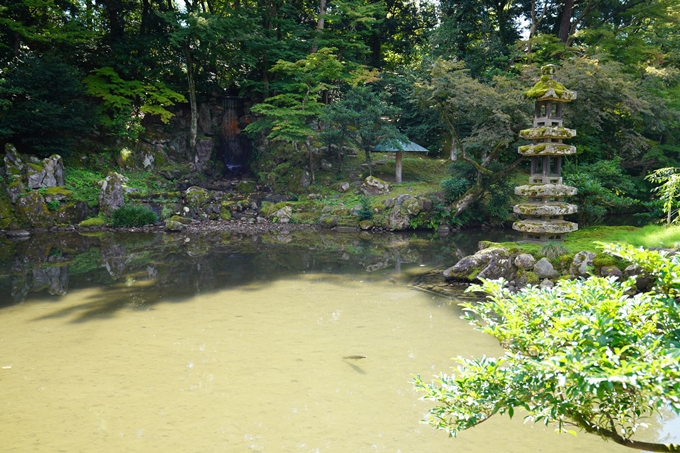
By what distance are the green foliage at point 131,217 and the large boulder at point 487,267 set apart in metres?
11.0

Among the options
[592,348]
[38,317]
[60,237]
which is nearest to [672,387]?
[592,348]

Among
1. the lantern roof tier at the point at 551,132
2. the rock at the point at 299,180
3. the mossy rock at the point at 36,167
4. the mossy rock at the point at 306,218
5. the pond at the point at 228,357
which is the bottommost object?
the pond at the point at 228,357

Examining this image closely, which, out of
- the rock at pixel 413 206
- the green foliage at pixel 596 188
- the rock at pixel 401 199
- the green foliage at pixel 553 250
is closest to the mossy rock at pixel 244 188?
the rock at pixel 401 199

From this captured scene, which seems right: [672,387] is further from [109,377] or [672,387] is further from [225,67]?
[225,67]

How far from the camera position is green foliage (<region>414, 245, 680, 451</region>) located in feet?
5.82

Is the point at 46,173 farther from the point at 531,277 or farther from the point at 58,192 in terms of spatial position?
the point at 531,277

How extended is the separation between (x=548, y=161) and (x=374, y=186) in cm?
833

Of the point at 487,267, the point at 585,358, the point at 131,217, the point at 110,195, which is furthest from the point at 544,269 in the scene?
the point at 110,195

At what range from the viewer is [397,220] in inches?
623

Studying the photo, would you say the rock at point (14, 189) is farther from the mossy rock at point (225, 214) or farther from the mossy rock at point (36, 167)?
the mossy rock at point (225, 214)

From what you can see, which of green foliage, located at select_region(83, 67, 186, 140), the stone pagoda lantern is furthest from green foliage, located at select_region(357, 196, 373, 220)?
green foliage, located at select_region(83, 67, 186, 140)

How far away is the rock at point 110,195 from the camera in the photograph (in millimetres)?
15766

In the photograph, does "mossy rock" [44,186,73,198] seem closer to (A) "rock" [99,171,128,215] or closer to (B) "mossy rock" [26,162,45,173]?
(B) "mossy rock" [26,162,45,173]

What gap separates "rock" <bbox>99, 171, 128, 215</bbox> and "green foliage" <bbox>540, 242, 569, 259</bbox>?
1355 cm
